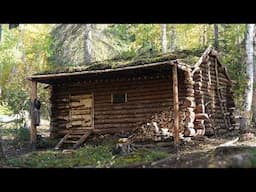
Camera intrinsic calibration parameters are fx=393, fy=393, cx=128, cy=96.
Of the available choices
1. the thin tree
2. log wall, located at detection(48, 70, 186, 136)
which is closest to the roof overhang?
log wall, located at detection(48, 70, 186, 136)

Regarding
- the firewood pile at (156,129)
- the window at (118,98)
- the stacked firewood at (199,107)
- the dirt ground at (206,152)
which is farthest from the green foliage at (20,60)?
the stacked firewood at (199,107)

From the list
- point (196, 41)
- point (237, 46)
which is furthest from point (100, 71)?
point (196, 41)

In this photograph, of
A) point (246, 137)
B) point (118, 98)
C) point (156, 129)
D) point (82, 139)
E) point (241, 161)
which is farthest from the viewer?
point (118, 98)

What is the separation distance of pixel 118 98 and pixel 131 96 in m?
0.66

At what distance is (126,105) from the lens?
16.4 meters

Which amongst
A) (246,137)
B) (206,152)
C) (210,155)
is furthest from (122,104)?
(210,155)

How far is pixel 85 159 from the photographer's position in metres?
12.2

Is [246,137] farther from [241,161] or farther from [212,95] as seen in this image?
[241,161]

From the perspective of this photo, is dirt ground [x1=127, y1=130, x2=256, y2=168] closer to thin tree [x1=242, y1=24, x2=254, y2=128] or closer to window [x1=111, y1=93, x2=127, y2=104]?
thin tree [x1=242, y1=24, x2=254, y2=128]

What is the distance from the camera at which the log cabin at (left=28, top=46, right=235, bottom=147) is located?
15.4m

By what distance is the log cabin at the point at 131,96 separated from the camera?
1539cm
